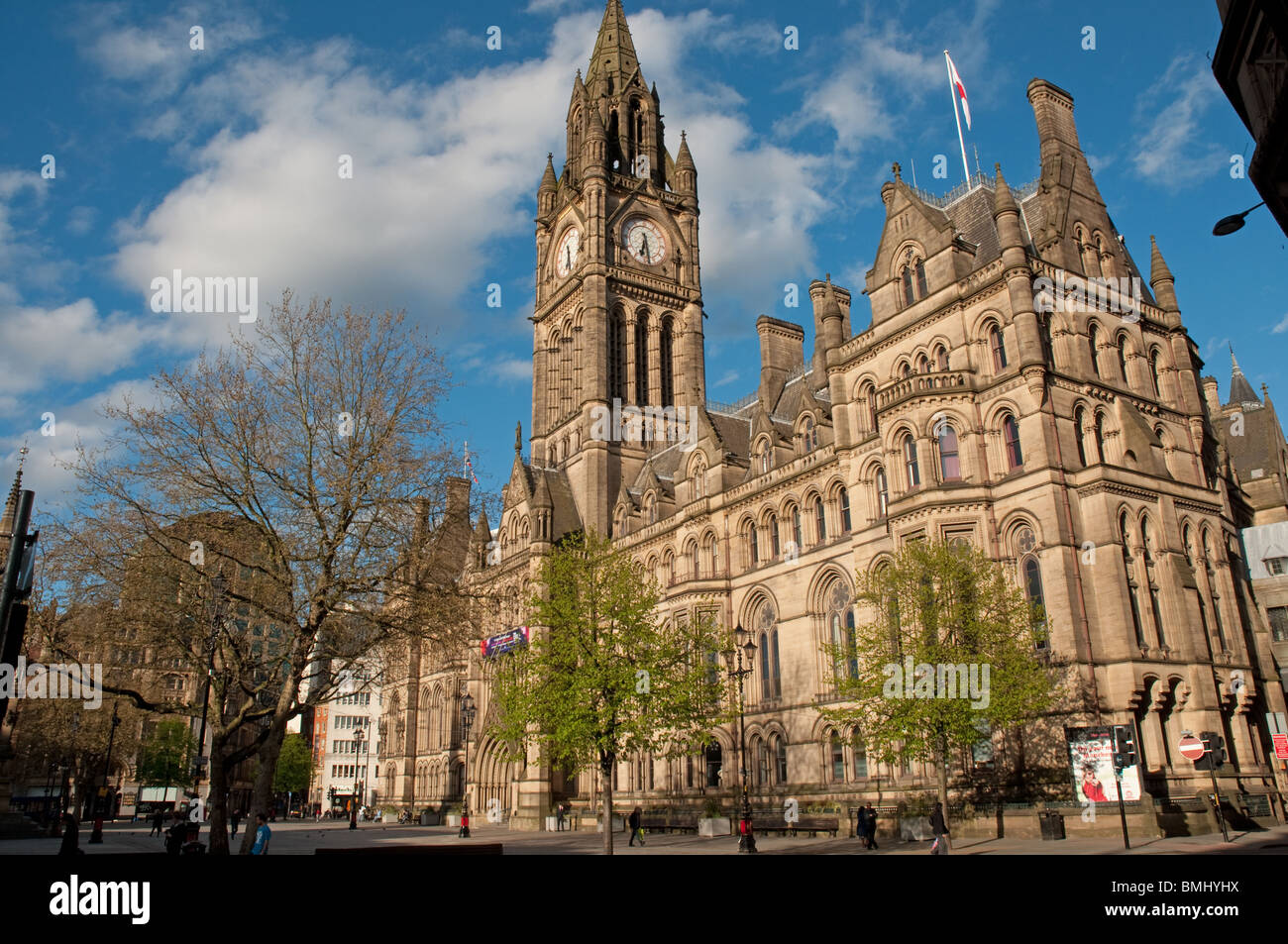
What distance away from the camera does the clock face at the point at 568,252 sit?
218 ft

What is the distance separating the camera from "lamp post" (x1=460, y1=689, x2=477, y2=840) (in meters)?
43.9

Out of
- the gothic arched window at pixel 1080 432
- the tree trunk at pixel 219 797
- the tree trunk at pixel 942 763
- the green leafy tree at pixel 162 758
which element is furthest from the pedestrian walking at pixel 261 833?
the green leafy tree at pixel 162 758

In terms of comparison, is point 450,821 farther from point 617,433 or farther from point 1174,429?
point 1174,429

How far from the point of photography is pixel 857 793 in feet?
114

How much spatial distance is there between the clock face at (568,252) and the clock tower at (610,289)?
15cm

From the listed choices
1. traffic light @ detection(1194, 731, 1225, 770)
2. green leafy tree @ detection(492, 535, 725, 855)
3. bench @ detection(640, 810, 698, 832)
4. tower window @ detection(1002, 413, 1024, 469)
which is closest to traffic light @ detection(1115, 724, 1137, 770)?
traffic light @ detection(1194, 731, 1225, 770)

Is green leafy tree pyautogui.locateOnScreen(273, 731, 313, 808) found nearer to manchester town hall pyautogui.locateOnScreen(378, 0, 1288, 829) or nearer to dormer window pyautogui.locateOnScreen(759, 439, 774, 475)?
manchester town hall pyautogui.locateOnScreen(378, 0, 1288, 829)

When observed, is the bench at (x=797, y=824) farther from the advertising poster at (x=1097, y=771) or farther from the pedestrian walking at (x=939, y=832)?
the pedestrian walking at (x=939, y=832)

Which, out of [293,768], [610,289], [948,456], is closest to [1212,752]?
[948,456]

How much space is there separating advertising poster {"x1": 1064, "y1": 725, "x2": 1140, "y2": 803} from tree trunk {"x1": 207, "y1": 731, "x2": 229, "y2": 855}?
2239 cm

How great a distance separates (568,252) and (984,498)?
4365 cm

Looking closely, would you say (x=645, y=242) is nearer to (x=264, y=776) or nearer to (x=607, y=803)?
(x=607, y=803)

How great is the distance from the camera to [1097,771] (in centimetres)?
2577
